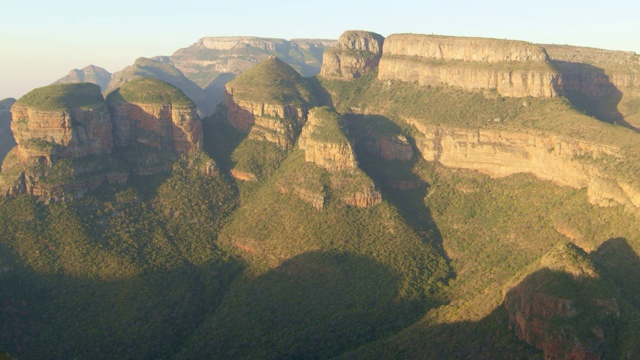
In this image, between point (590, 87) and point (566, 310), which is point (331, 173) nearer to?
point (566, 310)

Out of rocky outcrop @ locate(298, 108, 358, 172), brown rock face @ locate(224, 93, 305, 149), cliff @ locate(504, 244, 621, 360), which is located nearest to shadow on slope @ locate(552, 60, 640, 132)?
rocky outcrop @ locate(298, 108, 358, 172)

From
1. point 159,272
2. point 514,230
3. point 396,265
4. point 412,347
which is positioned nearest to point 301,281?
point 396,265

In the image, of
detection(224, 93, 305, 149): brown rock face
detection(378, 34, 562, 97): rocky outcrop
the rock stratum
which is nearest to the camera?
the rock stratum

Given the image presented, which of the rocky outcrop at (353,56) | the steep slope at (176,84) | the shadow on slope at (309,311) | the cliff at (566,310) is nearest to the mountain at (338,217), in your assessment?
the cliff at (566,310)

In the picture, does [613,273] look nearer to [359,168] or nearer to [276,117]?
[359,168]

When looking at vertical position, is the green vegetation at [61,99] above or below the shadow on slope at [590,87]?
below

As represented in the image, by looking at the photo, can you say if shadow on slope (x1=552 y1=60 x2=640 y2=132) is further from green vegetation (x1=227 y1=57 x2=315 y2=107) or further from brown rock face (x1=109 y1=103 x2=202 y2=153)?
brown rock face (x1=109 y1=103 x2=202 y2=153)

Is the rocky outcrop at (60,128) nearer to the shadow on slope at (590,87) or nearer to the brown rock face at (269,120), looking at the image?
the brown rock face at (269,120)
